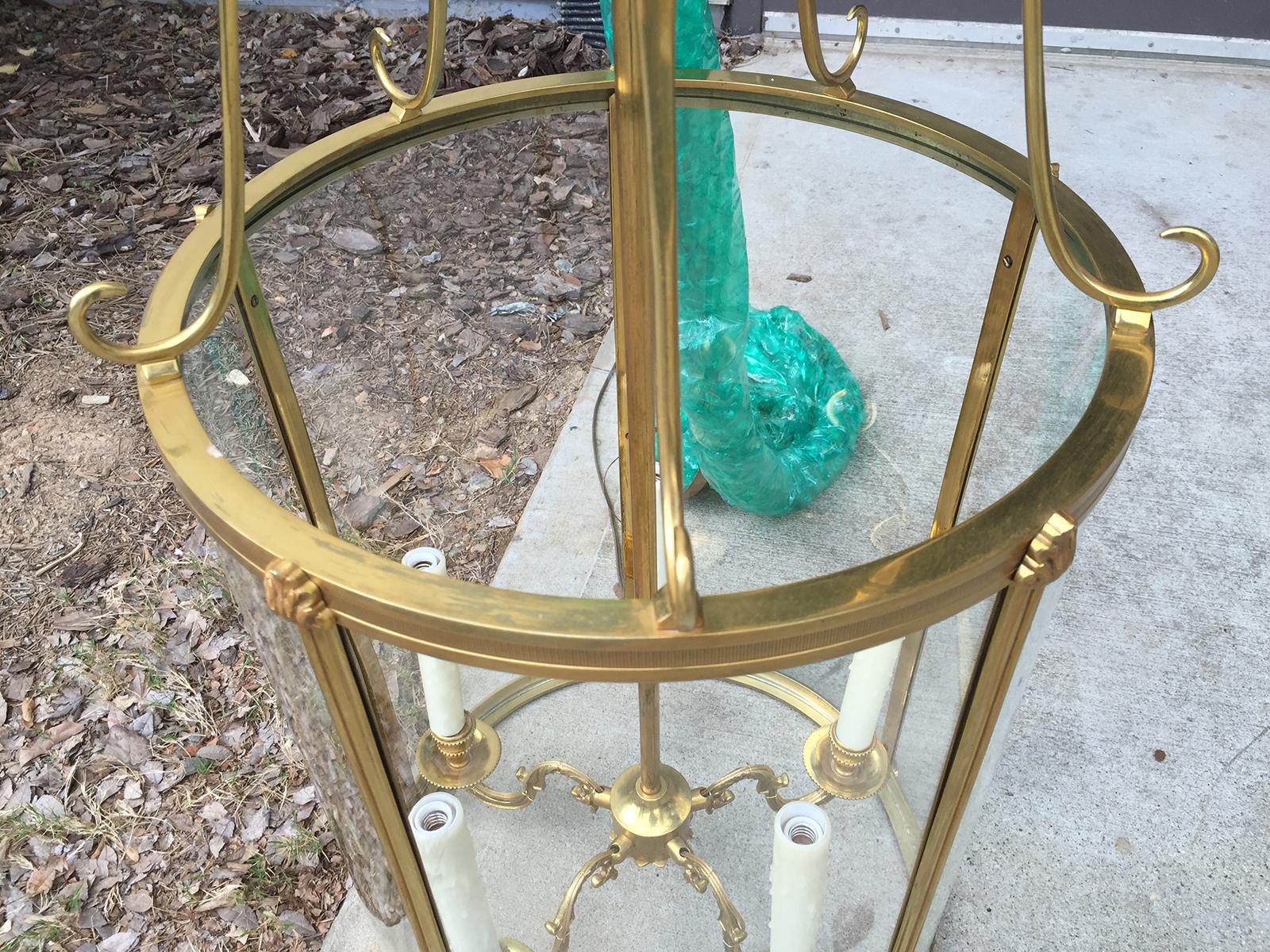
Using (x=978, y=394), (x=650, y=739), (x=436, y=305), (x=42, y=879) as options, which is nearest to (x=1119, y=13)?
(x=978, y=394)

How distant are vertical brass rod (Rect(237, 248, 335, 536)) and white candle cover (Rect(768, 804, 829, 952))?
329mm

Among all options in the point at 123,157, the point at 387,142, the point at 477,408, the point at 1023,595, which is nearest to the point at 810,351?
the point at 477,408

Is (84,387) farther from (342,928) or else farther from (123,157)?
(342,928)

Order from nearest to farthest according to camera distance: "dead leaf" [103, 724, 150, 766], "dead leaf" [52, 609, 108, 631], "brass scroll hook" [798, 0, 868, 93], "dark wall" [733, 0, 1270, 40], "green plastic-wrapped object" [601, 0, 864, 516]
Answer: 1. "brass scroll hook" [798, 0, 868, 93]
2. "green plastic-wrapped object" [601, 0, 864, 516]
3. "dead leaf" [103, 724, 150, 766]
4. "dead leaf" [52, 609, 108, 631]
5. "dark wall" [733, 0, 1270, 40]

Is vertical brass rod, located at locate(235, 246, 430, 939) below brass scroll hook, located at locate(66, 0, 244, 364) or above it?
below

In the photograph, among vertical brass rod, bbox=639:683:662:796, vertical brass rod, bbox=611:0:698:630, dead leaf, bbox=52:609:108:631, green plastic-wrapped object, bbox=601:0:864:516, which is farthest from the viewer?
dead leaf, bbox=52:609:108:631

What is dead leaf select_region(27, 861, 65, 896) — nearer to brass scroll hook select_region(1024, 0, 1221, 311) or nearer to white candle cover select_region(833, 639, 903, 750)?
white candle cover select_region(833, 639, 903, 750)

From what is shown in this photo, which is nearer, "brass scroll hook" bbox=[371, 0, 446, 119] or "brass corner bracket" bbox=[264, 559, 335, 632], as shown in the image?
"brass corner bracket" bbox=[264, 559, 335, 632]

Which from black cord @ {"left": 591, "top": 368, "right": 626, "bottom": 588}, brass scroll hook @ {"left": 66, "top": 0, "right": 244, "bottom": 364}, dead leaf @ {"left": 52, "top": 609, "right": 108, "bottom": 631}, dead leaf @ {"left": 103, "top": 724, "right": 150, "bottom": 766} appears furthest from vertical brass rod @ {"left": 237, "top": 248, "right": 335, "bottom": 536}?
dead leaf @ {"left": 52, "top": 609, "right": 108, "bottom": 631}

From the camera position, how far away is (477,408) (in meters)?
0.91

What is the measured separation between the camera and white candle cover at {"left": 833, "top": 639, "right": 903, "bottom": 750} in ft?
2.26

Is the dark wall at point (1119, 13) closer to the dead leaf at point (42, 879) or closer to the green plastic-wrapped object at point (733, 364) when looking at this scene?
the green plastic-wrapped object at point (733, 364)

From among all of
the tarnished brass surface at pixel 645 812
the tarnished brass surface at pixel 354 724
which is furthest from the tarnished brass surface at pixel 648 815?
the tarnished brass surface at pixel 354 724

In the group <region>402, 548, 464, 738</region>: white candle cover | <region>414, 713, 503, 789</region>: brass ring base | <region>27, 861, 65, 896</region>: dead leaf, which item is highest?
<region>402, 548, 464, 738</region>: white candle cover
